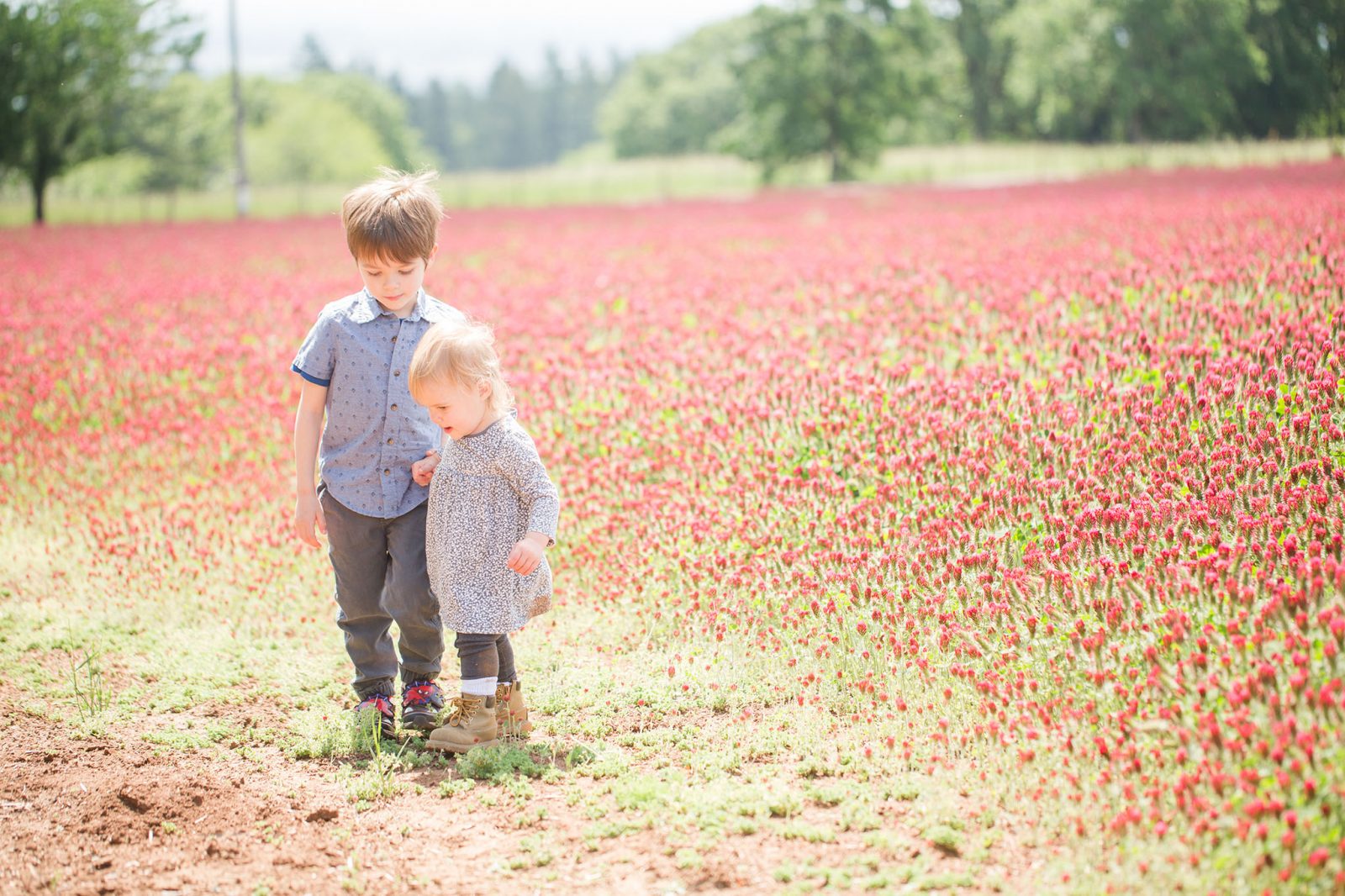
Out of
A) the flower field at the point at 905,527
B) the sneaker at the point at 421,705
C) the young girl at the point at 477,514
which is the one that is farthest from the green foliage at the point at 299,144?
the young girl at the point at 477,514

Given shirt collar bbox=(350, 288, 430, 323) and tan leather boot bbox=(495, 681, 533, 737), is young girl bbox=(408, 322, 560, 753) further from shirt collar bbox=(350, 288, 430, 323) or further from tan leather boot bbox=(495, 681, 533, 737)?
shirt collar bbox=(350, 288, 430, 323)

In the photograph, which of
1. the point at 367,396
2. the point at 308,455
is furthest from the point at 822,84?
the point at 308,455

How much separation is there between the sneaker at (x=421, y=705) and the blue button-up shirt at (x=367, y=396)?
2.52 ft

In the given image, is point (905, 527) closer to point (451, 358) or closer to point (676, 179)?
point (451, 358)

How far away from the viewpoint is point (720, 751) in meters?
3.92

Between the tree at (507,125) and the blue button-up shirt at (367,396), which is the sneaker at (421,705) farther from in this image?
the tree at (507,125)

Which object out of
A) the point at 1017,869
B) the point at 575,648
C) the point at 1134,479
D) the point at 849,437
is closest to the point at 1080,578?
the point at 1134,479

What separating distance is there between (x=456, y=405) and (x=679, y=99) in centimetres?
10156

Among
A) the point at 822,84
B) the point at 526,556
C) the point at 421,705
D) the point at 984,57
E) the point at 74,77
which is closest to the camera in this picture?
the point at 526,556

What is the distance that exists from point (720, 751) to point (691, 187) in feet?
143

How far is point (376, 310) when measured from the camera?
13.2 feet

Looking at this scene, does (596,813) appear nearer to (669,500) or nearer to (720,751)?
(720,751)

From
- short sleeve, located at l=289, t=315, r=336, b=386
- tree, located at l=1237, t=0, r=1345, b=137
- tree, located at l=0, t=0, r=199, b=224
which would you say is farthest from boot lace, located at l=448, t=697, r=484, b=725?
tree, located at l=1237, t=0, r=1345, b=137

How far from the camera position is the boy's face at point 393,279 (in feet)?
12.6
